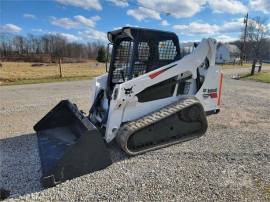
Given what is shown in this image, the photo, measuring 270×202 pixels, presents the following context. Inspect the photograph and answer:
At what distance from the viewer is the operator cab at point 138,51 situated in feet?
14.3

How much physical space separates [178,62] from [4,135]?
378 cm

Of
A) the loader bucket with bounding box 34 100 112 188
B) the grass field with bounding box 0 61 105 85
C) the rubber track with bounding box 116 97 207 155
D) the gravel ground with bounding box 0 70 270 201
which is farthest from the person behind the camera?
the grass field with bounding box 0 61 105 85

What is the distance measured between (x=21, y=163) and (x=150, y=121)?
2.11m

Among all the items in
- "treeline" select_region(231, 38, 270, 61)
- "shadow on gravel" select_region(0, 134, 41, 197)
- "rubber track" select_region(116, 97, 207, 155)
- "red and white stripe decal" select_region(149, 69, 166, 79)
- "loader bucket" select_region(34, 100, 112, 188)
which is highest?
"treeline" select_region(231, 38, 270, 61)

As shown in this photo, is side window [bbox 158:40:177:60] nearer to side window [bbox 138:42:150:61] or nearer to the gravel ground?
side window [bbox 138:42:150:61]

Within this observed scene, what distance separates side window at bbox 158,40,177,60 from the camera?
4578mm

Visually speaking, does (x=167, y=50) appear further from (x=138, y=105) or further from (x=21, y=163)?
(x=21, y=163)

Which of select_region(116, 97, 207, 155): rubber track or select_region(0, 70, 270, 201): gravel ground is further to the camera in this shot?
select_region(116, 97, 207, 155): rubber track

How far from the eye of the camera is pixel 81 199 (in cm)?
293

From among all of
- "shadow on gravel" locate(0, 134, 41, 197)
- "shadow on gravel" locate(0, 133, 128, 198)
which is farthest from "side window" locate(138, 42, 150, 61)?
"shadow on gravel" locate(0, 134, 41, 197)

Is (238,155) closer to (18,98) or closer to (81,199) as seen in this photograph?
(81,199)

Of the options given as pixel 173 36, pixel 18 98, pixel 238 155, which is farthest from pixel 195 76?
pixel 18 98

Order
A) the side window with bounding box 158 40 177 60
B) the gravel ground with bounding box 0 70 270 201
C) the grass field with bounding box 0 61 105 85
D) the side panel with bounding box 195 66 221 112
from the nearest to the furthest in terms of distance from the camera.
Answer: the gravel ground with bounding box 0 70 270 201, the side window with bounding box 158 40 177 60, the side panel with bounding box 195 66 221 112, the grass field with bounding box 0 61 105 85

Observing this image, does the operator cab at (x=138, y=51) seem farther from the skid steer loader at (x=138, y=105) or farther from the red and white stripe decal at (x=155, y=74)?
the red and white stripe decal at (x=155, y=74)
